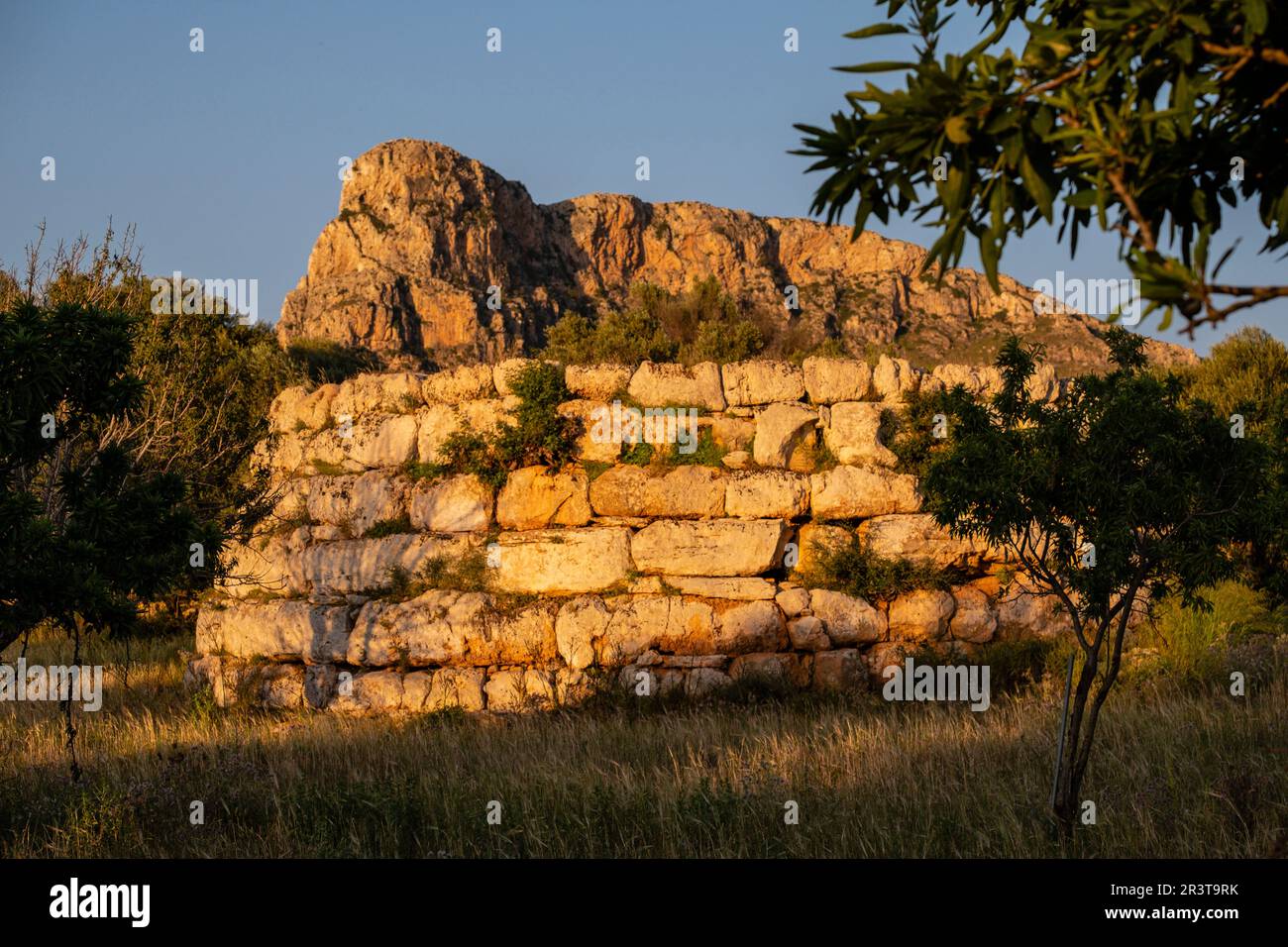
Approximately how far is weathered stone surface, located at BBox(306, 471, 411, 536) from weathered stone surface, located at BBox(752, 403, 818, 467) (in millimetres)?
6285

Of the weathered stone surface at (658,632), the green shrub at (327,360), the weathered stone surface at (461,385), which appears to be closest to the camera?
the weathered stone surface at (658,632)

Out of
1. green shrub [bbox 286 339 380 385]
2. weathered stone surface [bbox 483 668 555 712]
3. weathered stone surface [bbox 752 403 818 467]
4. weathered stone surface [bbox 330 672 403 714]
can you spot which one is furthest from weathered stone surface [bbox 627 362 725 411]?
green shrub [bbox 286 339 380 385]

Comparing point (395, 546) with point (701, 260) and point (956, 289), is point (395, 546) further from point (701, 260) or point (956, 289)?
point (701, 260)

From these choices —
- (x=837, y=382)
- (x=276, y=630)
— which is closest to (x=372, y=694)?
(x=276, y=630)

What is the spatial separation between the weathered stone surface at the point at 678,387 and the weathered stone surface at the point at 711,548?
90.1 inches

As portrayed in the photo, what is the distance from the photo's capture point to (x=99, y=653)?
2069 cm

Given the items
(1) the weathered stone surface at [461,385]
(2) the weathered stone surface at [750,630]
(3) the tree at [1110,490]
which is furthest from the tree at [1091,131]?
(1) the weathered stone surface at [461,385]

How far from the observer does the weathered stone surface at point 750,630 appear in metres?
14.9

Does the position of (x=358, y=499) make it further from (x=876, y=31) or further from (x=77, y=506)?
(x=876, y=31)

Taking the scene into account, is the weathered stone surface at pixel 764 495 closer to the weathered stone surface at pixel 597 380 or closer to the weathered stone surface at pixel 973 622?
the weathered stone surface at pixel 597 380

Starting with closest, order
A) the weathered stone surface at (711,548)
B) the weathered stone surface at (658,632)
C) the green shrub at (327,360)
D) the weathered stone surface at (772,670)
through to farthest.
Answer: the weathered stone surface at (772,670) → the weathered stone surface at (658,632) → the weathered stone surface at (711,548) → the green shrub at (327,360)

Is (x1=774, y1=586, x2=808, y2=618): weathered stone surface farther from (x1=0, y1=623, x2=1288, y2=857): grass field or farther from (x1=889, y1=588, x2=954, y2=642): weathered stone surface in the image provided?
(x1=0, y1=623, x2=1288, y2=857): grass field

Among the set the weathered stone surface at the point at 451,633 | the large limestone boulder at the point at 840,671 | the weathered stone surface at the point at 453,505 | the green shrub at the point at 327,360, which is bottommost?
the large limestone boulder at the point at 840,671

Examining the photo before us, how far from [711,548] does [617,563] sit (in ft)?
5.01
